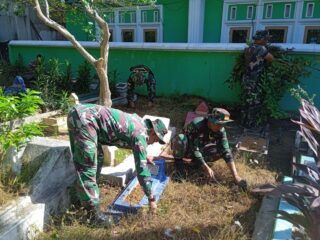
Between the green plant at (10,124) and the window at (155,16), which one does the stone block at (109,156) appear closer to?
the green plant at (10,124)

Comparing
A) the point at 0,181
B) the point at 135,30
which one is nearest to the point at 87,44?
the point at 135,30

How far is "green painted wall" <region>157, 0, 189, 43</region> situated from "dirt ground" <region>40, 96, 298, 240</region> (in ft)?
14.2

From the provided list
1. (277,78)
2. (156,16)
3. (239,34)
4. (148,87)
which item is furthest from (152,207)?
(156,16)

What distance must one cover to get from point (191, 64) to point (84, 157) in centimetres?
469

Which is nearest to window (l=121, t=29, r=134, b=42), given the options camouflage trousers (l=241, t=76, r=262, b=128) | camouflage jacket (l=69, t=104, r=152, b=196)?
camouflage trousers (l=241, t=76, r=262, b=128)

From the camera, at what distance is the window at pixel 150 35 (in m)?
8.85

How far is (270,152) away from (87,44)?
5.67 meters

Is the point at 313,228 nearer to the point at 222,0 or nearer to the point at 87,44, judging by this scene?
the point at 222,0

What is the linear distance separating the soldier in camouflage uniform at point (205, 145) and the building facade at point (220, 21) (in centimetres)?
346

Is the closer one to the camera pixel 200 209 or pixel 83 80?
→ pixel 200 209

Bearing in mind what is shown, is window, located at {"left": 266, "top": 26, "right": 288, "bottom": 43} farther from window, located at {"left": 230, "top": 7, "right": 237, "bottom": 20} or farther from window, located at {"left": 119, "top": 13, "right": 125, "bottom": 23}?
window, located at {"left": 119, "top": 13, "right": 125, "bottom": 23}

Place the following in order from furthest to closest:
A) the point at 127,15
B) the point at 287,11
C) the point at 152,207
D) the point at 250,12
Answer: the point at 127,15 → the point at 250,12 → the point at 287,11 → the point at 152,207

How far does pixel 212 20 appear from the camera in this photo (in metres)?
7.76

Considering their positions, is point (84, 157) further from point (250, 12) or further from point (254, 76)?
point (250, 12)
